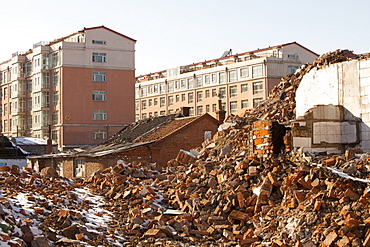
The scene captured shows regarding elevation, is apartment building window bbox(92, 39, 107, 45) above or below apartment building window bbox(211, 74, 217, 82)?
above

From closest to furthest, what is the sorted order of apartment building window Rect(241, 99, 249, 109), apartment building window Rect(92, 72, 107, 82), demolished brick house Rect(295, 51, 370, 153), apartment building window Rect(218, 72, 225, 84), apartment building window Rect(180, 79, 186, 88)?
demolished brick house Rect(295, 51, 370, 153) < apartment building window Rect(92, 72, 107, 82) < apartment building window Rect(241, 99, 249, 109) < apartment building window Rect(218, 72, 225, 84) < apartment building window Rect(180, 79, 186, 88)

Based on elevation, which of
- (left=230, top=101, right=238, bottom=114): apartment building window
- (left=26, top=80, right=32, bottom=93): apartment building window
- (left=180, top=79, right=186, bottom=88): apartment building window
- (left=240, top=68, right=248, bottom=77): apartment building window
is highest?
(left=240, top=68, right=248, bottom=77): apartment building window

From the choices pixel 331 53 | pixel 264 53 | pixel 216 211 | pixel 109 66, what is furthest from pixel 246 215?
pixel 264 53

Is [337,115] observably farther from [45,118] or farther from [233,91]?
[233,91]

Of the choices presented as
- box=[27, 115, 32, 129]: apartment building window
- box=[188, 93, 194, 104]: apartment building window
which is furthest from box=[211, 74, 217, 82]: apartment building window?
box=[27, 115, 32, 129]: apartment building window

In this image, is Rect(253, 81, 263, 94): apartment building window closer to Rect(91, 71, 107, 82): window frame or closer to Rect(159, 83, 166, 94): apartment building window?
Rect(159, 83, 166, 94): apartment building window

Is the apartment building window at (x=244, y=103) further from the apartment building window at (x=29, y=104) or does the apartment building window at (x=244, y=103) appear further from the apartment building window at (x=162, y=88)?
the apartment building window at (x=29, y=104)

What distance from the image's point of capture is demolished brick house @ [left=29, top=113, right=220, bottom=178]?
2630cm

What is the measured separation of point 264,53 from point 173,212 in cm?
4843

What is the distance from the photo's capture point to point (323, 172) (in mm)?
11977

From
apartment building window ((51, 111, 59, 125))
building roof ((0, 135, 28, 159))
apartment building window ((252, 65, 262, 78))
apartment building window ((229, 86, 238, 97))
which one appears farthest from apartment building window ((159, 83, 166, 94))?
building roof ((0, 135, 28, 159))

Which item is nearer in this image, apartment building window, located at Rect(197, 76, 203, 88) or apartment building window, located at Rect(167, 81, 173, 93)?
apartment building window, located at Rect(197, 76, 203, 88)

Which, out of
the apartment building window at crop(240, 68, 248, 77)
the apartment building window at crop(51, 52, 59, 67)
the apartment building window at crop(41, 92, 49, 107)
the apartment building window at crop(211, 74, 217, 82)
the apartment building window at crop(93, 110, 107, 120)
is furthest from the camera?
the apartment building window at crop(211, 74, 217, 82)

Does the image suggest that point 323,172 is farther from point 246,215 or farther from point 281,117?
point 281,117
